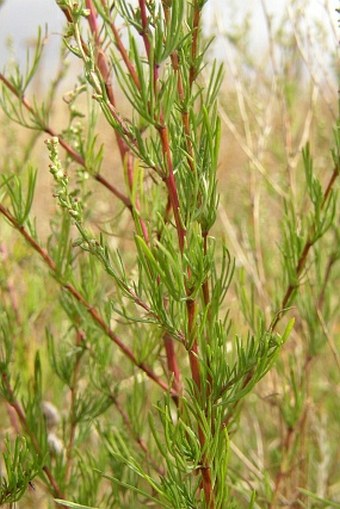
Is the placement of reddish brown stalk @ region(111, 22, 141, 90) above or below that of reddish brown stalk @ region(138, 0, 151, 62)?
above

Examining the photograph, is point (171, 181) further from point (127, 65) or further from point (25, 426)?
point (25, 426)

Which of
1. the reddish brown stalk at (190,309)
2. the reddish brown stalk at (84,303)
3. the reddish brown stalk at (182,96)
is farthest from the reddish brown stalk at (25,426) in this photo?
the reddish brown stalk at (182,96)

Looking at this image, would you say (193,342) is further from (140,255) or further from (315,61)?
(315,61)

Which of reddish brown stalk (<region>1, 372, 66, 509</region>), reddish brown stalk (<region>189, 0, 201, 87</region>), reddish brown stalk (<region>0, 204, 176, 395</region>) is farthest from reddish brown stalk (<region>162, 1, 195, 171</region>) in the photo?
reddish brown stalk (<region>1, 372, 66, 509</region>)

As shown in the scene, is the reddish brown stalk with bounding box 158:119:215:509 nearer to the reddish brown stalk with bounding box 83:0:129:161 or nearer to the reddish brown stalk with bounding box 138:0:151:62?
the reddish brown stalk with bounding box 138:0:151:62

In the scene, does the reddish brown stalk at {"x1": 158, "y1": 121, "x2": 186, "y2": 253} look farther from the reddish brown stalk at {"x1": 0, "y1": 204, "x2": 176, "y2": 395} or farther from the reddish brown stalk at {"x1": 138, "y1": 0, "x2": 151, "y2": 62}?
the reddish brown stalk at {"x1": 0, "y1": 204, "x2": 176, "y2": 395}

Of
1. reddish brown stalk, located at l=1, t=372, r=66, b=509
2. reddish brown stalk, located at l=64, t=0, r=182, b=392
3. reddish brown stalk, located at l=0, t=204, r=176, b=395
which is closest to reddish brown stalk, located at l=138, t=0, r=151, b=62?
reddish brown stalk, located at l=64, t=0, r=182, b=392

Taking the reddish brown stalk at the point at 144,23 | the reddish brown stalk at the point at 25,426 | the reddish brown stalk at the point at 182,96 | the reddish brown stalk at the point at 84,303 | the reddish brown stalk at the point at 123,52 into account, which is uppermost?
the reddish brown stalk at the point at 123,52

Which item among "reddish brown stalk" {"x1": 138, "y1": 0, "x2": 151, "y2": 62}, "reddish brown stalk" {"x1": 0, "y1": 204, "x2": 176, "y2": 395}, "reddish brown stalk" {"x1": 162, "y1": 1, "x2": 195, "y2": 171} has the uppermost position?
"reddish brown stalk" {"x1": 138, "y1": 0, "x2": 151, "y2": 62}

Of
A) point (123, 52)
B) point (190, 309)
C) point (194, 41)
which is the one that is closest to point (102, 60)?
point (123, 52)

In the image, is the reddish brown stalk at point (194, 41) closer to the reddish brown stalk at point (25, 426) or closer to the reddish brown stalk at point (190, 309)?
the reddish brown stalk at point (190, 309)

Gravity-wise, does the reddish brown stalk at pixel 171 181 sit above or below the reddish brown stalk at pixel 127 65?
below

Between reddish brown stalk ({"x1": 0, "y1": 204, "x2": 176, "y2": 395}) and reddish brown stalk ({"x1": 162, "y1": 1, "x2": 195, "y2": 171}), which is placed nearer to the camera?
reddish brown stalk ({"x1": 162, "y1": 1, "x2": 195, "y2": 171})
